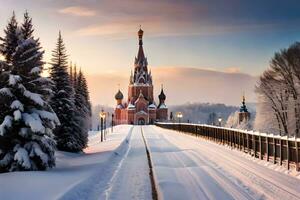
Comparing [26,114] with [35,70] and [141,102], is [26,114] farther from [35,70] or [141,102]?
[141,102]

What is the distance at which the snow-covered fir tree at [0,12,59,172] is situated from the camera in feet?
67.3

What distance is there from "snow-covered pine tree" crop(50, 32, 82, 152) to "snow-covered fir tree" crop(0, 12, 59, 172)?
12148 mm

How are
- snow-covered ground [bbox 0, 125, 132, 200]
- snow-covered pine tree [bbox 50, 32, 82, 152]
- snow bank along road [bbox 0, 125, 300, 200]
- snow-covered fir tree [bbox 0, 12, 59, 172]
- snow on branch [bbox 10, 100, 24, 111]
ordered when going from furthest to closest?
snow-covered pine tree [bbox 50, 32, 82, 152]
snow on branch [bbox 10, 100, 24, 111]
snow-covered fir tree [bbox 0, 12, 59, 172]
snow bank along road [bbox 0, 125, 300, 200]
snow-covered ground [bbox 0, 125, 132, 200]

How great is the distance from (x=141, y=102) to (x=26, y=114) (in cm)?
15149

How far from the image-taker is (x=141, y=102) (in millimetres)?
172625

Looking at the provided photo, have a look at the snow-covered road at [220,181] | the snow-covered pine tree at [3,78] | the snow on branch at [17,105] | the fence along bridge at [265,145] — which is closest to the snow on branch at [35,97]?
the snow on branch at [17,105]

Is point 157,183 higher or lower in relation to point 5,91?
lower

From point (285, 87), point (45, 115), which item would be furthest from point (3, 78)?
point (285, 87)

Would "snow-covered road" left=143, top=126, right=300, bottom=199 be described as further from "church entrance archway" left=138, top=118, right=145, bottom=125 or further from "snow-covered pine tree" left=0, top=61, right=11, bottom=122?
"church entrance archway" left=138, top=118, right=145, bottom=125

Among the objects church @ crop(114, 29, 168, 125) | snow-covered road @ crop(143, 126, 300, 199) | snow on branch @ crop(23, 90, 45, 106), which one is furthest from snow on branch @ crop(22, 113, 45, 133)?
church @ crop(114, 29, 168, 125)

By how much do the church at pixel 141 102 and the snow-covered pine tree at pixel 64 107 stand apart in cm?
13215

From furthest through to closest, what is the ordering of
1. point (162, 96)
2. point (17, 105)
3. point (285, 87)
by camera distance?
point (162, 96)
point (285, 87)
point (17, 105)

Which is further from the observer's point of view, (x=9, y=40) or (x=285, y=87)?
(x=285, y=87)

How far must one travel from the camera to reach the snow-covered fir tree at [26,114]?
20500 millimetres
